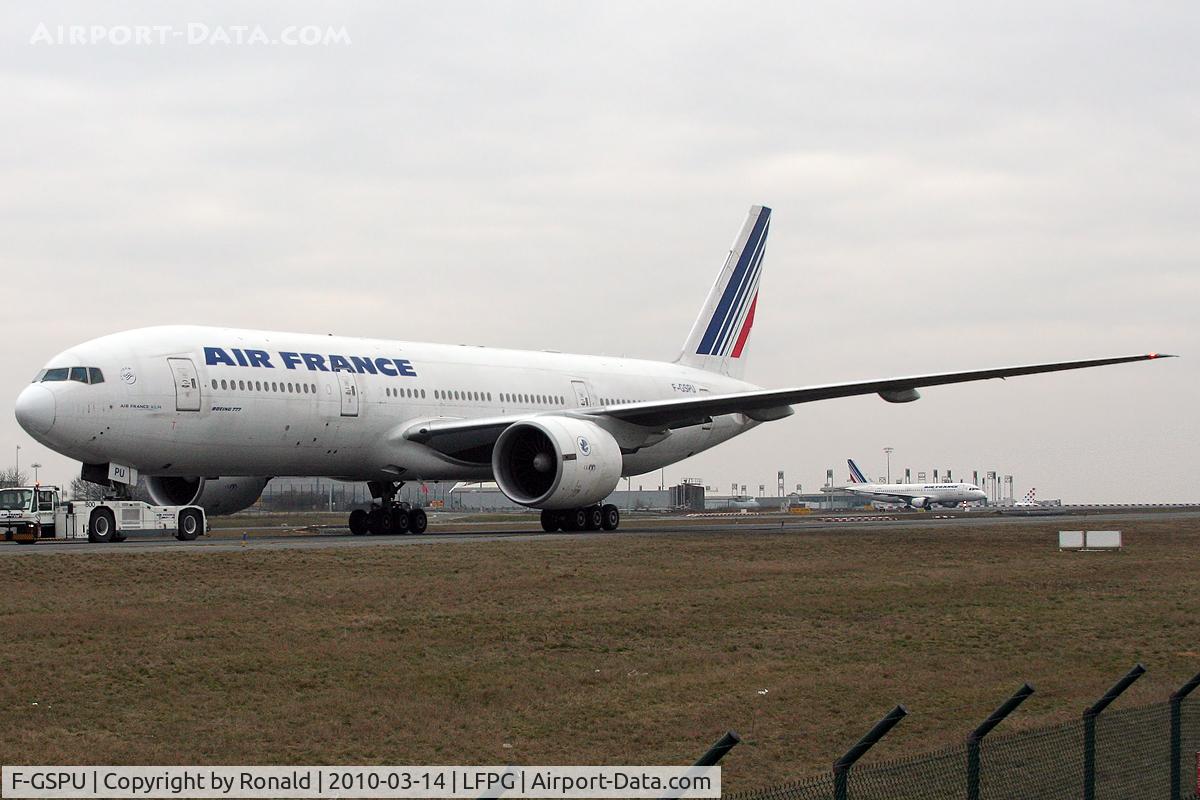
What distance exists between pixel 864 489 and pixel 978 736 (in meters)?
130

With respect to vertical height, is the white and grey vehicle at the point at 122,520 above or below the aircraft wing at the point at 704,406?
below

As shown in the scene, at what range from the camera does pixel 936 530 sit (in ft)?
129

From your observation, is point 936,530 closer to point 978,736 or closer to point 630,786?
point 630,786

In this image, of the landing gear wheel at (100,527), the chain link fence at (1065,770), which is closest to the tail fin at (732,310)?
the landing gear wheel at (100,527)

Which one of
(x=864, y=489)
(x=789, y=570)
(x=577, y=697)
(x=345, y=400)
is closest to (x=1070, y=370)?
(x=789, y=570)

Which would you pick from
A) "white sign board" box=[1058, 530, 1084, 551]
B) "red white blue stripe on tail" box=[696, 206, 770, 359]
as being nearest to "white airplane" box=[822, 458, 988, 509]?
"red white blue stripe on tail" box=[696, 206, 770, 359]

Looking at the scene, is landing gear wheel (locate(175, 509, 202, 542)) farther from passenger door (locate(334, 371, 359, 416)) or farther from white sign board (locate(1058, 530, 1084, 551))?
white sign board (locate(1058, 530, 1084, 551))

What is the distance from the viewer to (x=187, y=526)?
31.9m

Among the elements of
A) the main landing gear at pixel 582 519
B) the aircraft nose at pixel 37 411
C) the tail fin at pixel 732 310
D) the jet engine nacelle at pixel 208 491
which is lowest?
the main landing gear at pixel 582 519

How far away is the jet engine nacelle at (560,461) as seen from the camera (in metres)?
33.4

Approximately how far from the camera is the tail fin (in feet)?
161

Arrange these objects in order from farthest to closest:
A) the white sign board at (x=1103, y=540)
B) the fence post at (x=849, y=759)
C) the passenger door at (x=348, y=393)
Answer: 1. the passenger door at (x=348, y=393)
2. the white sign board at (x=1103, y=540)
3. the fence post at (x=849, y=759)

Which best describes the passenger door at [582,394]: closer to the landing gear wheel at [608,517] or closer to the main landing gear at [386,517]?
the landing gear wheel at [608,517]

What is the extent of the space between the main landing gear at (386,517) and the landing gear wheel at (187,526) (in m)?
5.81
